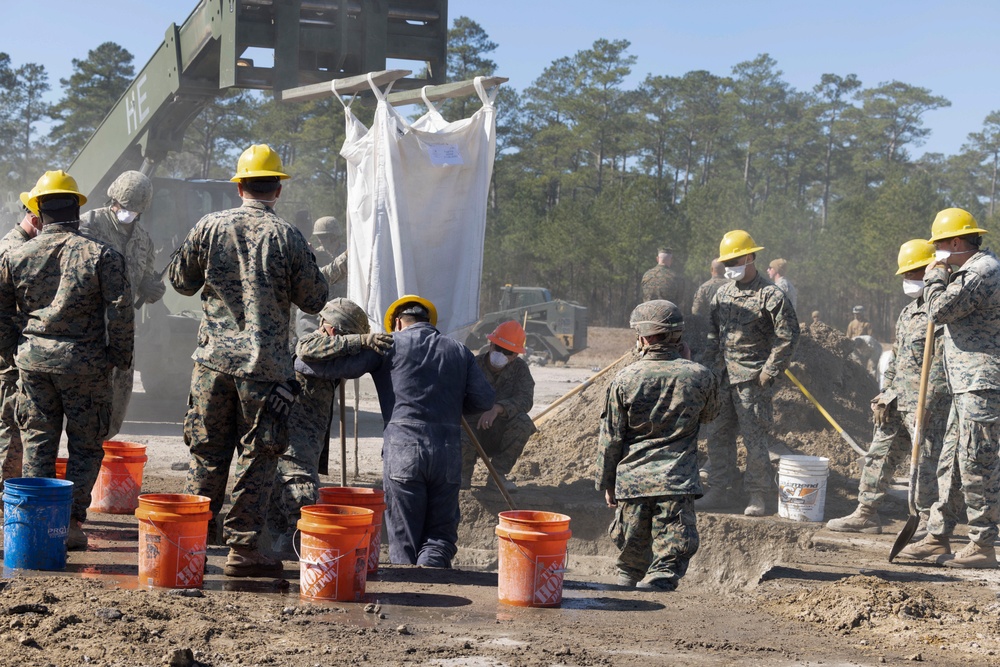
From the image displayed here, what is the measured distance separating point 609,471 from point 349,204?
9.43 ft

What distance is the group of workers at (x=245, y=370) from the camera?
17.2 feet

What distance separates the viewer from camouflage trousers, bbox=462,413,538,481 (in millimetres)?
8484

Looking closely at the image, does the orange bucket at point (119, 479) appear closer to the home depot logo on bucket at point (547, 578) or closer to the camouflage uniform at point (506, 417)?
the camouflage uniform at point (506, 417)

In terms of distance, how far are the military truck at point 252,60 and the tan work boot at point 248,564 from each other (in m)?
3.66

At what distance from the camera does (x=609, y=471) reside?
5926 mm

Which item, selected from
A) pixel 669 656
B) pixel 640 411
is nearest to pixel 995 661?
pixel 669 656

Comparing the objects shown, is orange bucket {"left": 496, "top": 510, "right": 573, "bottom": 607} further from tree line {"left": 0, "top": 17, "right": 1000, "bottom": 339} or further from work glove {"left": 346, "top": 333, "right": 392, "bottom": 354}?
tree line {"left": 0, "top": 17, "right": 1000, "bottom": 339}

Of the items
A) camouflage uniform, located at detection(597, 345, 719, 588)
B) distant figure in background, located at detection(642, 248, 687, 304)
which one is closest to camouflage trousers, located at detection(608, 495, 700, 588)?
camouflage uniform, located at detection(597, 345, 719, 588)

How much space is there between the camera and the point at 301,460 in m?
6.30

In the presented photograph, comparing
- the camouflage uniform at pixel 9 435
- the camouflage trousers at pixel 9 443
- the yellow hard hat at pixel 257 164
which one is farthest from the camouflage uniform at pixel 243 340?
the camouflage trousers at pixel 9 443

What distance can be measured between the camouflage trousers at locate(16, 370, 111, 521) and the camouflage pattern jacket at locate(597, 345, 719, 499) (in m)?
2.79

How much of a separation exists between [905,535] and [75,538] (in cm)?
509

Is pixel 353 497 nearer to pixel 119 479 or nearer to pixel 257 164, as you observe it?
pixel 257 164

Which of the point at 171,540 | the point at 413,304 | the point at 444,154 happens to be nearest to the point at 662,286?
the point at 444,154
